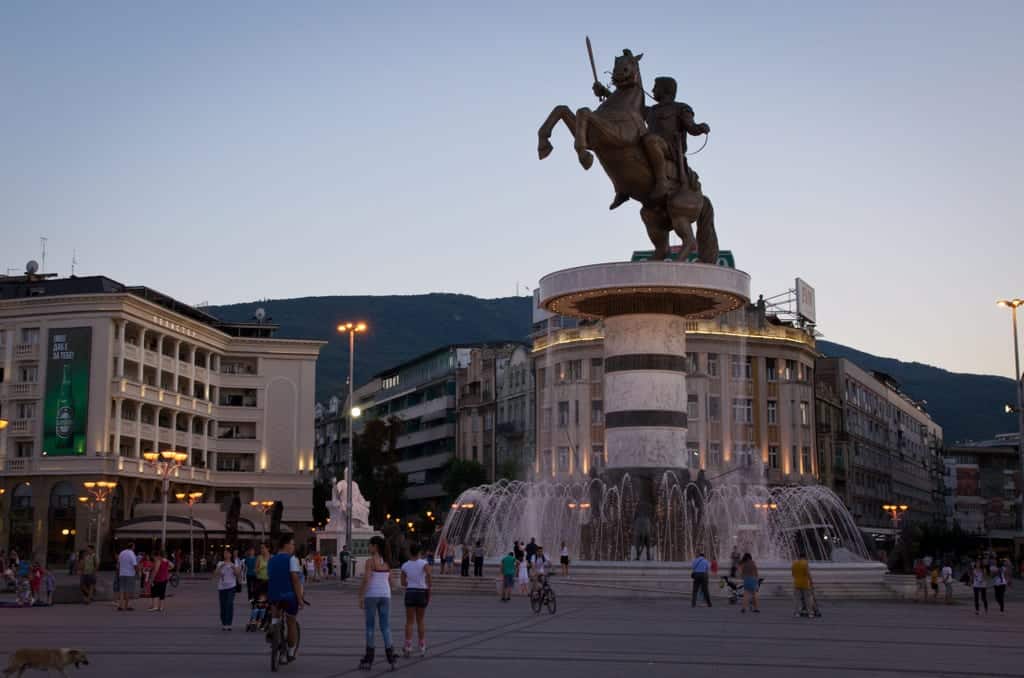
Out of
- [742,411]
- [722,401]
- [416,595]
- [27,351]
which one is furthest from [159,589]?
[742,411]

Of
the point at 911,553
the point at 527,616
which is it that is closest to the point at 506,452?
the point at 911,553

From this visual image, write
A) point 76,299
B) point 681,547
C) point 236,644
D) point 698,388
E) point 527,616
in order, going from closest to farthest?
point 236,644 → point 527,616 → point 681,547 → point 76,299 → point 698,388

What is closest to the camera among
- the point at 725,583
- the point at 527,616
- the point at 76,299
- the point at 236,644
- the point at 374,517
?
the point at 236,644

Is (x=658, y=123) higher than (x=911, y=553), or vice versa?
(x=658, y=123)

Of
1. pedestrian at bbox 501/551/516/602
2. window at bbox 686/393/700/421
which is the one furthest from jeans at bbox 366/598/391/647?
window at bbox 686/393/700/421

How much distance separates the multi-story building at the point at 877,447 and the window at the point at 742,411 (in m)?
9.62

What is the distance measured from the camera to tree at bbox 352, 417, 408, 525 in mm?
98312

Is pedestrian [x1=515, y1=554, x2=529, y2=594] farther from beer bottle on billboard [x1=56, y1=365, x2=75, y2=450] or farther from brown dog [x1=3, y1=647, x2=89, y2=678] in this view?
beer bottle on billboard [x1=56, y1=365, x2=75, y2=450]

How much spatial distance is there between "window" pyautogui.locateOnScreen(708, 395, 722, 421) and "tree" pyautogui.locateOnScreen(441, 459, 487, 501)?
20016 millimetres

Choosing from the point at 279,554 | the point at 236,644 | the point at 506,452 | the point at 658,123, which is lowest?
the point at 236,644

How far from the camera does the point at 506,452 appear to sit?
104 metres

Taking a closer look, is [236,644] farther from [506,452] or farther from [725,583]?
[506,452]

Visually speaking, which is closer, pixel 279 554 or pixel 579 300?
pixel 279 554

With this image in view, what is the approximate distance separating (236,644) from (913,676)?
35.3 feet
